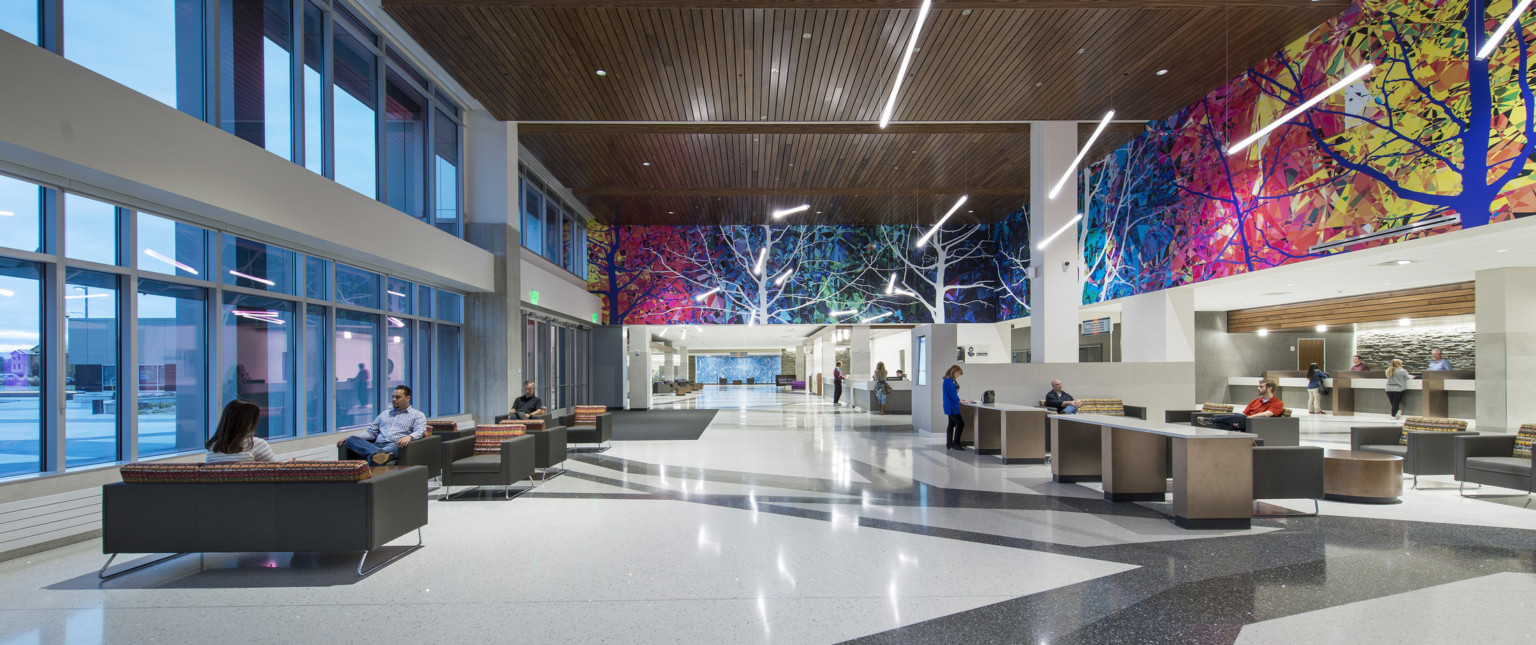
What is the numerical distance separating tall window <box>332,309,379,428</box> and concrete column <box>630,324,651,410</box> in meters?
11.2

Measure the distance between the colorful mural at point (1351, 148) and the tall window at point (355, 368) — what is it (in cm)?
1186

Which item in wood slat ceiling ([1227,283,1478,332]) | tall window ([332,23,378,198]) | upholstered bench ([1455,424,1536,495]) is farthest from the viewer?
wood slat ceiling ([1227,283,1478,332])

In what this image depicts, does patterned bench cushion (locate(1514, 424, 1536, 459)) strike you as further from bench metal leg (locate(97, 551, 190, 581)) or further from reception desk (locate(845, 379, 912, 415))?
reception desk (locate(845, 379, 912, 415))

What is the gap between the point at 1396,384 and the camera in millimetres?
13695

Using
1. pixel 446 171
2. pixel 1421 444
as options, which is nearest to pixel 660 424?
pixel 446 171

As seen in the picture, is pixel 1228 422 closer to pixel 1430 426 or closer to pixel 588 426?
pixel 1430 426

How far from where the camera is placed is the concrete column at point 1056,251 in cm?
1177

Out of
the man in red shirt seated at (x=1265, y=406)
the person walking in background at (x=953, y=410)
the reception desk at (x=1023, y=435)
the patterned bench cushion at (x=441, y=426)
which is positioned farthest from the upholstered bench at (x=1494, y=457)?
the patterned bench cushion at (x=441, y=426)

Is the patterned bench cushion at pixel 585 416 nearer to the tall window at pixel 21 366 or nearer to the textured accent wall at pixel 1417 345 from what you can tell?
the tall window at pixel 21 366

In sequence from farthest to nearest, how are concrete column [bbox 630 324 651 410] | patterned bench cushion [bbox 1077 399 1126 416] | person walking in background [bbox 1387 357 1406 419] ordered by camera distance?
concrete column [bbox 630 324 651 410] < person walking in background [bbox 1387 357 1406 419] < patterned bench cushion [bbox 1077 399 1126 416]

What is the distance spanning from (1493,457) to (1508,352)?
425 cm

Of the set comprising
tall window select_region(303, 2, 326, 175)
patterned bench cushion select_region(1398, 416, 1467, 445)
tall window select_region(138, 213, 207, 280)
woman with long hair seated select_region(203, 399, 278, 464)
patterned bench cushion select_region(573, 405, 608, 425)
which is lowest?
patterned bench cushion select_region(573, 405, 608, 425)

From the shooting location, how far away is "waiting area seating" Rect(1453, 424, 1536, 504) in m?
5.98

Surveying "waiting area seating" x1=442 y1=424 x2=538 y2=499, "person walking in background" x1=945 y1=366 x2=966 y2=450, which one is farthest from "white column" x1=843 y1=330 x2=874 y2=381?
"waiting area seating" x1=442 y1=424 x2=538 y2=499
